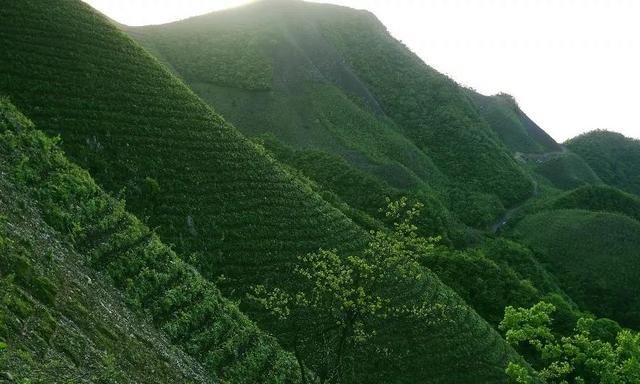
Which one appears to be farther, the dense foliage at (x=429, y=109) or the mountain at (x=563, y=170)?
the mountain at (x=563, y=170)

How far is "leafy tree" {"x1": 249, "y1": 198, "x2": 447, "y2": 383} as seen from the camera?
65.8ft

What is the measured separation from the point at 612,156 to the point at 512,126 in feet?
152

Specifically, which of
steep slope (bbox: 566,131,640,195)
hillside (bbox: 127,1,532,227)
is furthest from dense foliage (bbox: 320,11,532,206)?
steep slope (bbox: 566,131,640,195)

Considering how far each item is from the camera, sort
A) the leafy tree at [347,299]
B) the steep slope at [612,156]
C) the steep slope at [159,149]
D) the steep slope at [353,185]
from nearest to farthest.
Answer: the leafy tree at [347,299], the steep slope at [159,149], the steep slope at [353,185], the steep slope at [612,156]

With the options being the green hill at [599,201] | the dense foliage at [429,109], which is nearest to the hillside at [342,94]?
the dense foliage at [429,109]

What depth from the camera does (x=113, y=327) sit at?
18.3 m

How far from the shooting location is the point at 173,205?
109 ft

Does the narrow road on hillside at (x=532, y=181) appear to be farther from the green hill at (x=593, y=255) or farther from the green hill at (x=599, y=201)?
the green hill at (x=599, y=201)

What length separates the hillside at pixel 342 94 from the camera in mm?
79562

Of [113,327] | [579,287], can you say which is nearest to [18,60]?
[113,327]

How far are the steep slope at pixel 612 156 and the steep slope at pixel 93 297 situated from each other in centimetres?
15995

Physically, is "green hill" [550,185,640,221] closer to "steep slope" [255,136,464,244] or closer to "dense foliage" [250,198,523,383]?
"steep slope" [255,136,464,244]

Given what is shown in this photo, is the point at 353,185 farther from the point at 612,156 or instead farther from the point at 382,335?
the point at 612,156

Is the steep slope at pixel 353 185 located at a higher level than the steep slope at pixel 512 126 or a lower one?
lower
